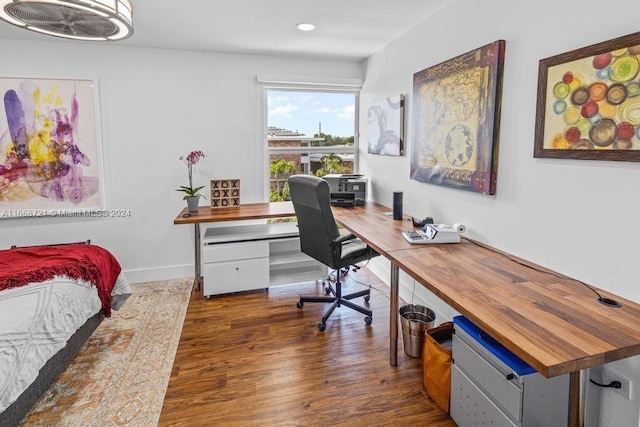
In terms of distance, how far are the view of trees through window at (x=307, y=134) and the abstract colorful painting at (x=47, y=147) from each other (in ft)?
A: 5.52

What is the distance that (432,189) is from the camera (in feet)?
9.05

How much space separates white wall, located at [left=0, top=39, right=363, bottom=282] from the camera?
3371 mm

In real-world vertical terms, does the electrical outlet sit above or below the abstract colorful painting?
below

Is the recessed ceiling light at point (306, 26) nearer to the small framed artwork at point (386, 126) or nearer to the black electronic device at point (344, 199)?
the small framed artwork at point (386, 126)

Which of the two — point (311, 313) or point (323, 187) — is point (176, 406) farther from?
point (323, 187)

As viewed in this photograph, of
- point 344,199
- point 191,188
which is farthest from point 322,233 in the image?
point 191,188

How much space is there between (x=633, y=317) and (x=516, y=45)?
1.41 m

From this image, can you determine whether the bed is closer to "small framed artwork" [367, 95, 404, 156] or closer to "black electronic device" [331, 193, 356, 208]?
"black electronic device" [331, 193, 356, 208]

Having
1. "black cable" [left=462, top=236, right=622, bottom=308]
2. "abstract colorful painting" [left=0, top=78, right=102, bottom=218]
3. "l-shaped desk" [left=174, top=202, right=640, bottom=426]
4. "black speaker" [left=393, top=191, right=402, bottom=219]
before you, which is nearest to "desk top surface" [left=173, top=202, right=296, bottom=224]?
"black speaker" [left=393, top=191, right=402, bottom=219]

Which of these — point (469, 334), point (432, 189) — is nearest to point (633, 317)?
point (469, 334)

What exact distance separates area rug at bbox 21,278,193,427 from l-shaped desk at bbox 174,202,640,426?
1.45 meters

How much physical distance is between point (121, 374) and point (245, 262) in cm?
135

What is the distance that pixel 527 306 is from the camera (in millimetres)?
1392

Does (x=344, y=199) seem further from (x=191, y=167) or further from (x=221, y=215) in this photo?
(x=191, y=167)
